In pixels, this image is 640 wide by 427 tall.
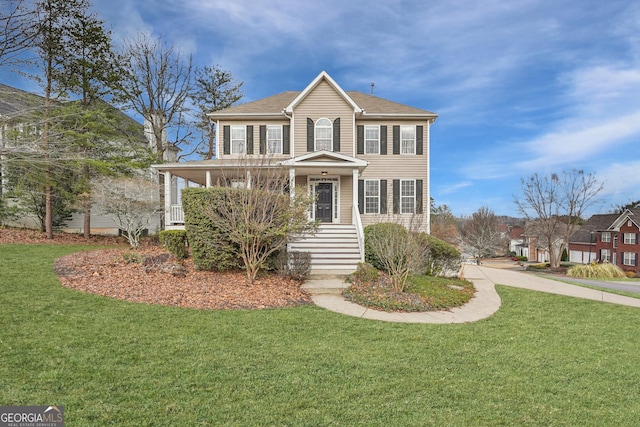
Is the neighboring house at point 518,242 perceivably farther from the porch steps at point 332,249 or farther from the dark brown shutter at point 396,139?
the porch steps at point 332,249

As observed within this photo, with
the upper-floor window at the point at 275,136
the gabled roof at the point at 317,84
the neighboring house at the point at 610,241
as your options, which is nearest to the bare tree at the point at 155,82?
the upper-floor window at the point at 275,136

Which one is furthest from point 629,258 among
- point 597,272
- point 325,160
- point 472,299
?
point 325,160

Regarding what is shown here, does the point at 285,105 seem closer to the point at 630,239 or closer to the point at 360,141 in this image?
the point at 360,141

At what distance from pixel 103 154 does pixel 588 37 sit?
72.9ft

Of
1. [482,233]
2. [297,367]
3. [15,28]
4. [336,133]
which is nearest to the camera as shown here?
[297,367]

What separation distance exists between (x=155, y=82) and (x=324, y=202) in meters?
13.1

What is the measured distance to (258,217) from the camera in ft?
26.8

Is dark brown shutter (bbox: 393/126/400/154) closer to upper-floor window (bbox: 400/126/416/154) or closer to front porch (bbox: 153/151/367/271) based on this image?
upper-floor window (bbox: 400/126/416/154)

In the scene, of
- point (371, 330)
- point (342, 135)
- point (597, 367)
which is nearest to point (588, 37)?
point (342, 135)

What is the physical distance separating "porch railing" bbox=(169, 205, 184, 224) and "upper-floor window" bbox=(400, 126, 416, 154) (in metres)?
10.3

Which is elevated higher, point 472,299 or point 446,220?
point 446,220

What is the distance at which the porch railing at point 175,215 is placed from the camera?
13.5m

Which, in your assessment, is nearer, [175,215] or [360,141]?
[175,215]

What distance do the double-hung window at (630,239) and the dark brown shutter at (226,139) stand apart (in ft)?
138
